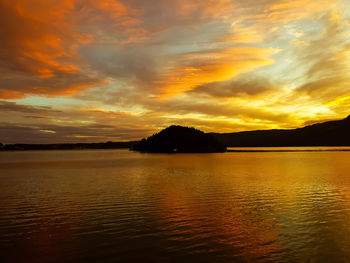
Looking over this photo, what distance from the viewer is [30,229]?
24.8 meters

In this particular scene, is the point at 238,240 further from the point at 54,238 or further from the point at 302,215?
the point at 54,238

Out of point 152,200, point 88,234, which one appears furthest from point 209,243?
point 152,200

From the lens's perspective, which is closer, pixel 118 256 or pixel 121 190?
pixel 118 256

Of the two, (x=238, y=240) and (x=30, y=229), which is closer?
(x=238, y=240)

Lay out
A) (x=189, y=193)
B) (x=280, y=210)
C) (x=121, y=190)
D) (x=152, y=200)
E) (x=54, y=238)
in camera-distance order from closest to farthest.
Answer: (x=54, y=238) → (x=280, y=210) → (x=152, y=200) → (x=189, y=193) → (x=121, y=190)

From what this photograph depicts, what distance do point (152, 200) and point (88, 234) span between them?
15.4 m

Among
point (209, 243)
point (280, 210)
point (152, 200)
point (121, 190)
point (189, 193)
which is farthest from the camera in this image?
point (121, 190)

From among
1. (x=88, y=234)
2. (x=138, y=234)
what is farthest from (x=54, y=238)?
(x=138, y=234)

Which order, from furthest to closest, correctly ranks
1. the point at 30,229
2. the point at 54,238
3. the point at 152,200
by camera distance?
the point at 152,200 < the point at 30,229 < the point at 54,238

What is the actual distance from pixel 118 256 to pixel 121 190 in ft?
94.5

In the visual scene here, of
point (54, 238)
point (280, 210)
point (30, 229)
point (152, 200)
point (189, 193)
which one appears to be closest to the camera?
point (54, 238)

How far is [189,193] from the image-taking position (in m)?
44.0

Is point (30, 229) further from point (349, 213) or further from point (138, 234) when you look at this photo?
point (349, 213)

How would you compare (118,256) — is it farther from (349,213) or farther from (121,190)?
(121,190)
